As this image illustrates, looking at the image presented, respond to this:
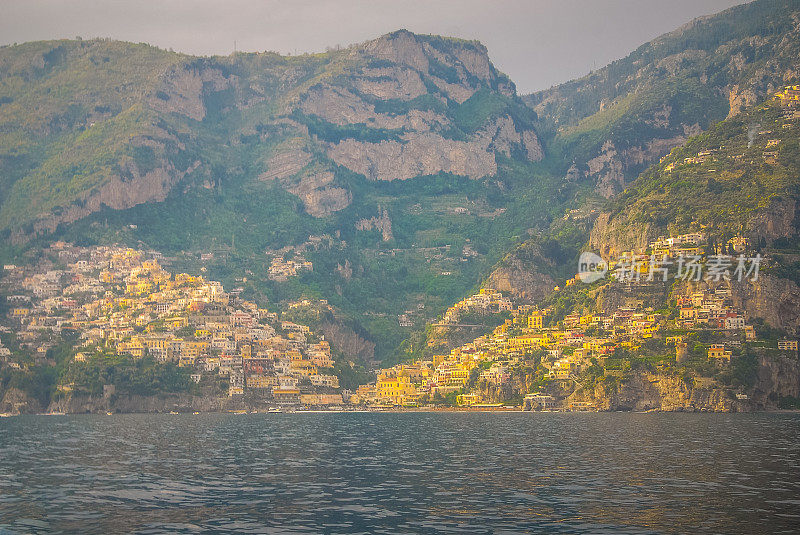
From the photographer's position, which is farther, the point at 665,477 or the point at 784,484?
the point at 665,477

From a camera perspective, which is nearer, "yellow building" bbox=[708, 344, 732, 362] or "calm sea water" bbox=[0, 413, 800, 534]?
"calm sea water" bbox=[0, 413, 800, 534]

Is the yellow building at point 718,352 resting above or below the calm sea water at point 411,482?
above

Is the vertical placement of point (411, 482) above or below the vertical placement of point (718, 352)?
below

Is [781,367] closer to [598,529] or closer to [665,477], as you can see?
[665,477]

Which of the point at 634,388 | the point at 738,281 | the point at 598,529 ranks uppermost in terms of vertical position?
the point at 738,281

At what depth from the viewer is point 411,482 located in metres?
70.6

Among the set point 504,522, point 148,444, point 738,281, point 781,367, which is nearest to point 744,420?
point 781,367

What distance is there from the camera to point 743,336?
174m

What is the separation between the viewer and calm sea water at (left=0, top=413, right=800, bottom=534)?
54.2m

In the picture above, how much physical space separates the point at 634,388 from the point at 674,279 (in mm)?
29329

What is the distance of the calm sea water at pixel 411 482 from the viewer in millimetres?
→ 54250

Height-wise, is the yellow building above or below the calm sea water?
above

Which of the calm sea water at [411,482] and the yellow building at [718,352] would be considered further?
the yellow building at [718,352]

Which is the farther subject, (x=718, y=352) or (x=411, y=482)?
(x=718, y=352)
